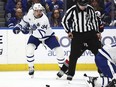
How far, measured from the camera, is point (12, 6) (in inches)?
385

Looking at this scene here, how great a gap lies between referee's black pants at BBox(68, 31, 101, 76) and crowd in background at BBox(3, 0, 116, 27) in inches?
90.3

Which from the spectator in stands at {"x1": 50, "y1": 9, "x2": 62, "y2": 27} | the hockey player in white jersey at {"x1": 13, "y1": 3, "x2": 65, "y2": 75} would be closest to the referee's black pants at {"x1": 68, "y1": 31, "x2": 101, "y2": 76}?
the hockey player in white jersey at {"x1": 13, "y1": 3, "x2": 65, "y2": 75}

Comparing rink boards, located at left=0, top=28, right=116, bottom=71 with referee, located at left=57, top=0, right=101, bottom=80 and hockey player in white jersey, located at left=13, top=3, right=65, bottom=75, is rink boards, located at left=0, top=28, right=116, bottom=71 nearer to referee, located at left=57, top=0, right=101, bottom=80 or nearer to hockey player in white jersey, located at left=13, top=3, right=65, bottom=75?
hockey player in white jersey, located at left=13, top=3, right=65, bottom=75

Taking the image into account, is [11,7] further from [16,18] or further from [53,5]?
[53,5]

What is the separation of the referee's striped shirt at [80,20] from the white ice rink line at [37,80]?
0.85m

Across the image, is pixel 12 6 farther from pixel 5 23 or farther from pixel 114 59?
pixel 114 59

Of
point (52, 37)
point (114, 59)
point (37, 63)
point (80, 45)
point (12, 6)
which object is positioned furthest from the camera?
point (12, 6)

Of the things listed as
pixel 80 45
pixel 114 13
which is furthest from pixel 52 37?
pixel 114 13

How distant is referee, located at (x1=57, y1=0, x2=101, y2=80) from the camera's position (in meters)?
7.04

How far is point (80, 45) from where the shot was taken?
7062 mm

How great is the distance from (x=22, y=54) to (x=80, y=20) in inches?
92.8

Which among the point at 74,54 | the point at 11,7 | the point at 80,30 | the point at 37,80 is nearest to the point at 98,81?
the point at 74,54

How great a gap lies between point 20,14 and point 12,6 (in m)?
0.34

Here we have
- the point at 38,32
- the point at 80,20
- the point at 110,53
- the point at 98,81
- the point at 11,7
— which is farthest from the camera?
the point at 11,7
